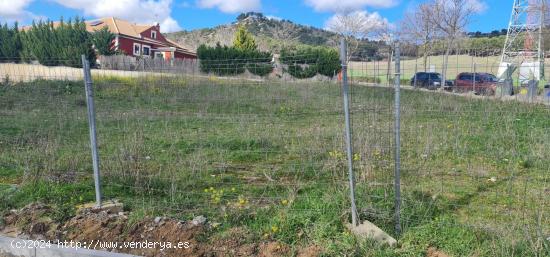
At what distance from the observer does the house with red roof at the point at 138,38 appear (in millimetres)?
50688

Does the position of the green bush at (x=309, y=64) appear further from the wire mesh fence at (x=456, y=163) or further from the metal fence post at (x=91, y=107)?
the metal fence post at (x=91, y=107)

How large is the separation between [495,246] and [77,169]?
497 cm

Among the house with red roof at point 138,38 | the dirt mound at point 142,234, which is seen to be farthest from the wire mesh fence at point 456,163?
the house with red roof at point 138,38

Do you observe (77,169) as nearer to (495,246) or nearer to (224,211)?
(224,211)

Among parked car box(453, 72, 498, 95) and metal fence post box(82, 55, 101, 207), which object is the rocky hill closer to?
parked car box(453, 72, 498, 95)


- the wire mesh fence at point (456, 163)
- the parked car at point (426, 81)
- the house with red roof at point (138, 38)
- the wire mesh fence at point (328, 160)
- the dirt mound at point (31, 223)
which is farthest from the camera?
the house with red roof at point (138, 38)

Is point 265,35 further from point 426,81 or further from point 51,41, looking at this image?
point 426,81

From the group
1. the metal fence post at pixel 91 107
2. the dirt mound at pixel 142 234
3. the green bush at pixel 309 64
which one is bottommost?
the dirt mound at pixel 142 234

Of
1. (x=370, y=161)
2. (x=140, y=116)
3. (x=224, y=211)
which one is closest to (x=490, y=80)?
(x=370, y=161)

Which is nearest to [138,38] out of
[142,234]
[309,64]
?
[309,64]

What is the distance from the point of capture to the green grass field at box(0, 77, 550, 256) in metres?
3.66

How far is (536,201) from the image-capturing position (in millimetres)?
4402

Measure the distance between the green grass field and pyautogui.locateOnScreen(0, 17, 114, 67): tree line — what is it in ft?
96.7

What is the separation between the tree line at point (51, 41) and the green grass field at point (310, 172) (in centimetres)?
2947
